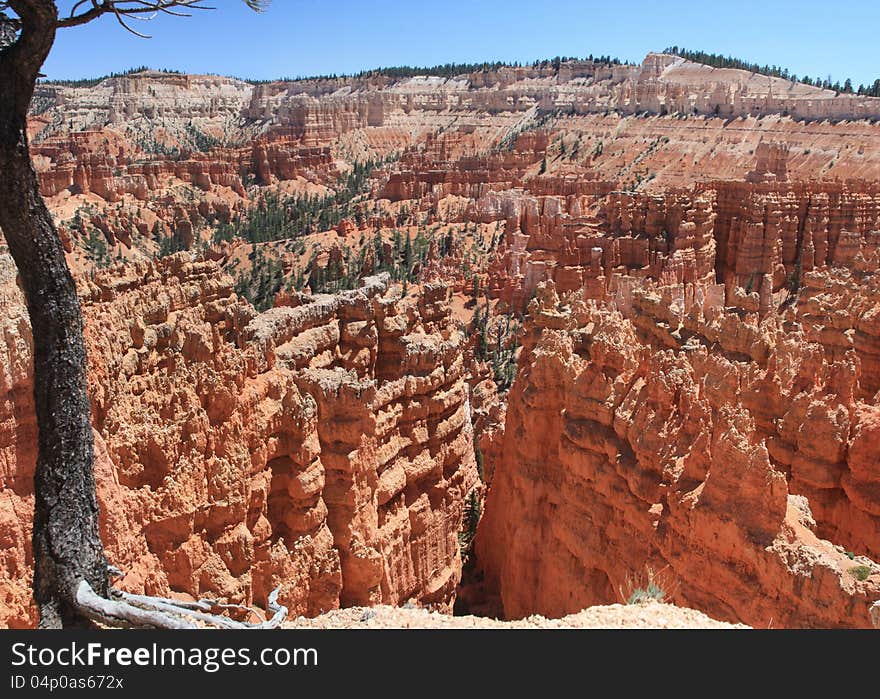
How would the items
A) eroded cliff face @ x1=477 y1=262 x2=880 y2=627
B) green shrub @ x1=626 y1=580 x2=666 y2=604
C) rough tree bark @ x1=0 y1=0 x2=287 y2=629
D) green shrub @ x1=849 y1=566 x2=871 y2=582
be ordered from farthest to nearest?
1. eroded cliff face @ x1=477 y1=262 x2=880 y2=627
2. green shrub @ x1=849 y1=566 x2=871 y2=582
3. green shrub @ x1=626 y1=580 x2=666 y2=604
4. rough tree bark @ x1=0 y1=0 x2=287 y2=629

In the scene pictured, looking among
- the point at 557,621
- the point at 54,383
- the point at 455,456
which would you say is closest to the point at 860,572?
the point at 557,621

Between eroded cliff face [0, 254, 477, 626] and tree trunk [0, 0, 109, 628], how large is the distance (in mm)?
1919

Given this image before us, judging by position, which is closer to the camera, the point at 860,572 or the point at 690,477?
the point at 860,572

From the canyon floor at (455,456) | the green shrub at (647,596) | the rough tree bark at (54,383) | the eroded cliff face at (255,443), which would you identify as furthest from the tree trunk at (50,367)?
the green shrub at (647,596)

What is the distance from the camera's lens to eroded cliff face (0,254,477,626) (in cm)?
749

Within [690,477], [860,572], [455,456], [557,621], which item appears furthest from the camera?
[455,456]

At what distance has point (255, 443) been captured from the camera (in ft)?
30.5

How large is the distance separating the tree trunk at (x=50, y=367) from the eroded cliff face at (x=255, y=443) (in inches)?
75.5

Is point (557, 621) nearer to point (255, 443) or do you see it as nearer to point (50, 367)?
point (50, 367)

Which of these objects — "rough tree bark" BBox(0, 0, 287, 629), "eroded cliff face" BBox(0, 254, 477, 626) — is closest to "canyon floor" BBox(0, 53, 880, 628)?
"eroded cliff face" BBox(0, 254, 477, 626)

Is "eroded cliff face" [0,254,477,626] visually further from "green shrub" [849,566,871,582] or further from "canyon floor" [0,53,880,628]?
"green shrub" [849,566,871,582]

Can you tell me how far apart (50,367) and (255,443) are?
451 cm
